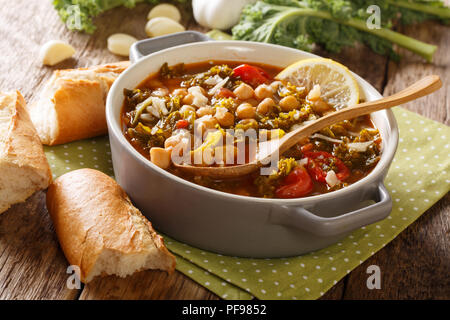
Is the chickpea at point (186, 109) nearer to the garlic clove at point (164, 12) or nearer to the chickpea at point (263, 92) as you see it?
the chickpea at point (263, 92)

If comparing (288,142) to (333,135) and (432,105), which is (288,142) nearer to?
(333,135)

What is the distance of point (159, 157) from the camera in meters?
2.63

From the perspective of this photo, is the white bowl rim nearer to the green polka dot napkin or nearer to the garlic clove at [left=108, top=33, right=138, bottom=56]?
the green polka dot napkin

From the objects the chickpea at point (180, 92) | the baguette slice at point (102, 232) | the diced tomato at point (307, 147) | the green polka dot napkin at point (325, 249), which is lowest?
the green polka dot napkin at point (325, 249)

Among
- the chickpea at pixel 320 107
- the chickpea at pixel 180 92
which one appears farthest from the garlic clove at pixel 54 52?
the chickpea at pixel 320 107

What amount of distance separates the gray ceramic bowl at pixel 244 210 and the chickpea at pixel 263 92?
66 centimetres

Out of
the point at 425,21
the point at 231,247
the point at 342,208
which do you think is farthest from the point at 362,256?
the point at 425,21

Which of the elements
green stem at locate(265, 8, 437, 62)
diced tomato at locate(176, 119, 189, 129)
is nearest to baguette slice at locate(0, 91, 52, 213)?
diced tomato at locate(176, 119, 189, 129)

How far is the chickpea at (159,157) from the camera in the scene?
2623mm

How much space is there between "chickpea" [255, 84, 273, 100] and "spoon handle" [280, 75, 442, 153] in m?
0.46

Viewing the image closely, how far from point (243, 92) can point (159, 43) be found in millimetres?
781

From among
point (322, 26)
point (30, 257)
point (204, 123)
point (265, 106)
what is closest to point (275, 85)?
point (265, 106)

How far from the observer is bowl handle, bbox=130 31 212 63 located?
3467 millimetres

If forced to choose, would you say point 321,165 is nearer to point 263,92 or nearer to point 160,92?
point 263,92
